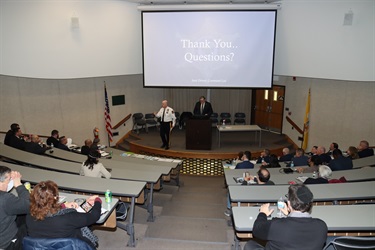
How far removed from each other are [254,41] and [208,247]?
6.64 m

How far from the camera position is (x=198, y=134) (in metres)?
9.85

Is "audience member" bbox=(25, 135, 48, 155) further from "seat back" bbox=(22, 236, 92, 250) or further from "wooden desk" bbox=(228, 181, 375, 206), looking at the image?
"seat back" bbox=(22, 236, 92, 250)

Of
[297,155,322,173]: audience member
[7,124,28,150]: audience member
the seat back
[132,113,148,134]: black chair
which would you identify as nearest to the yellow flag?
[297,155,322,173]: audience member

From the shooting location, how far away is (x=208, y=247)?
4.59 metres

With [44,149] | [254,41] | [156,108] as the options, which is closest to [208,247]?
[44,149]

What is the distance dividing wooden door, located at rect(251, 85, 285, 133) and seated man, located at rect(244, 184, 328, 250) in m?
9.50

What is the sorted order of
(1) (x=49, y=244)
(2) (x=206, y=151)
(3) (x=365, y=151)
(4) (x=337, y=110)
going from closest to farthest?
1. (1) (x=49, y=244)
2. (3) (x=365, y=151)
3. (2) (x=206, y=151)
4. (4) (x=337, y=110)

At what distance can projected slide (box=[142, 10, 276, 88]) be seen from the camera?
30.9 ft

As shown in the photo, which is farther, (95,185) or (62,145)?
(62,145)

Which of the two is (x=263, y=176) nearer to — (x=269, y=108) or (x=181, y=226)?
(x=181, y=226)

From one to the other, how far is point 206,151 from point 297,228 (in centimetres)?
694

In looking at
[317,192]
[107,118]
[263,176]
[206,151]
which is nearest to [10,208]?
[263,176]

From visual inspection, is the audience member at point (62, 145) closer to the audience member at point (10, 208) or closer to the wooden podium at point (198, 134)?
the wooden podium at point (198, 134)

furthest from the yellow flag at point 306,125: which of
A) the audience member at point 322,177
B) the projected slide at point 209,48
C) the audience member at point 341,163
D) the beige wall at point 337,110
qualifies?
the audience member at point 322,177
